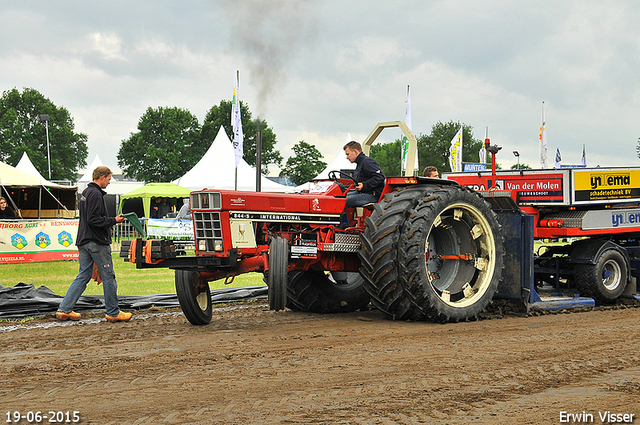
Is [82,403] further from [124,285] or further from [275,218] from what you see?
[124,285]

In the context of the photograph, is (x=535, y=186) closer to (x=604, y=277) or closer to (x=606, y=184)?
(x=606, y=184)

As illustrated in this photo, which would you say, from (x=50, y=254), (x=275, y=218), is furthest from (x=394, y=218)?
(x=50, y=254)

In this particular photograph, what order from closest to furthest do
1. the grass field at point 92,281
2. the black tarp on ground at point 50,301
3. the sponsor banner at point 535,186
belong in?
the black tarp on ground at point 50,301
the sponsor banner at point 535,186
the grass field at point 92,281

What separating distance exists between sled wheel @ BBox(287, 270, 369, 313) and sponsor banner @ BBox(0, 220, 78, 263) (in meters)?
8.62

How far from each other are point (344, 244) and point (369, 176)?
838 millimetres

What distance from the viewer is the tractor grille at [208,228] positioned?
585 centimetres

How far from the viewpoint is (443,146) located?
222ft

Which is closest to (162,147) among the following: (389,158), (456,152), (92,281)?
(456,152)

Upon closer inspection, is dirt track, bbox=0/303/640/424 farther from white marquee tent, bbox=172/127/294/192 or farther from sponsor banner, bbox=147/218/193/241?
white marquee tent, bbox=172/127/294/192

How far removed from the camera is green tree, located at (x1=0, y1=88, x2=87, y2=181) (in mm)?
58906

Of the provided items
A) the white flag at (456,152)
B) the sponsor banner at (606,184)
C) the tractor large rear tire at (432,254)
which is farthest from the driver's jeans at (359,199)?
the white flag at (456,152)

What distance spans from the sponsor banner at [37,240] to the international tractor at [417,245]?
870cm

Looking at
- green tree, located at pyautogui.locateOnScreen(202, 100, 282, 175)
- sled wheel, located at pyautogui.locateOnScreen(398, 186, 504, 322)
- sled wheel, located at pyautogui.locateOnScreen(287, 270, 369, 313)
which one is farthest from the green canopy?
green tree, located at pyautogui.locateOnScreen(202, 100, 282, 175)

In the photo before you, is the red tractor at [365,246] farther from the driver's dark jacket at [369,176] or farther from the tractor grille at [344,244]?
the driver's dark jacket at [369,176]
